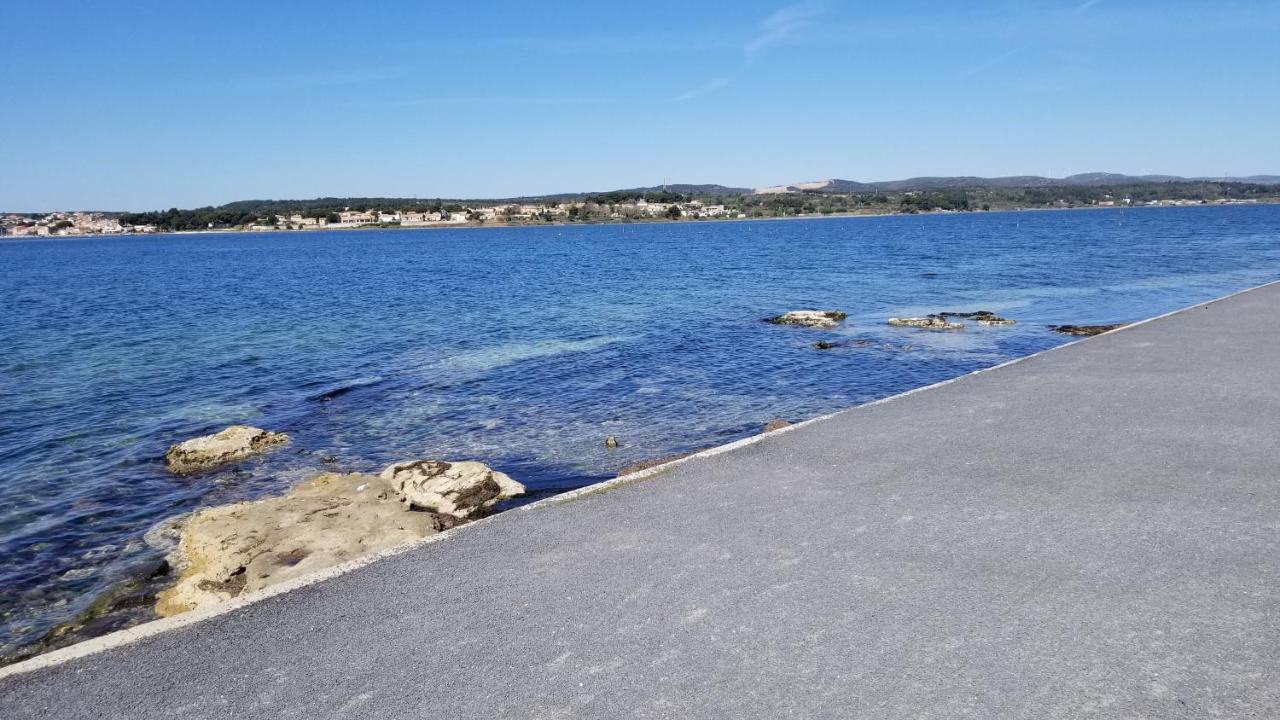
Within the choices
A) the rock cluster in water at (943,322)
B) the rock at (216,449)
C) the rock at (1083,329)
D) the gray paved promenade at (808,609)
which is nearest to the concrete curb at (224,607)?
the gray paved promenade at (808,609)

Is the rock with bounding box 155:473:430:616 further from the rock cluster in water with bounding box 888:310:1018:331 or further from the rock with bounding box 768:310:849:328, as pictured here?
the rock cluster in water with bounding box 888:310:1018:331

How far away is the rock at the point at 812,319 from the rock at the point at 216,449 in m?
19.6

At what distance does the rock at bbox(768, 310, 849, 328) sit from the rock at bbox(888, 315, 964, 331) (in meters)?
2.08

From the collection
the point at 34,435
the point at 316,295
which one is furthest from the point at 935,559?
the point at 316,295

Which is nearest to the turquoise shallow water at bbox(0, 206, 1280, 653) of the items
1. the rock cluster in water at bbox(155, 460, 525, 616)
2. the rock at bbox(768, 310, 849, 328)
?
the rock at bbox(768, 310, 849, 328)

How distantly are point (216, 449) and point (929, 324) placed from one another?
22.3 meters

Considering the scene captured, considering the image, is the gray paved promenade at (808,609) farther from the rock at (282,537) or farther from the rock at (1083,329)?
the rock at (1083,329)

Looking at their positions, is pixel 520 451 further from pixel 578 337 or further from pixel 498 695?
pixel 578 337

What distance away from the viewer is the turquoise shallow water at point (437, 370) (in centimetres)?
1252

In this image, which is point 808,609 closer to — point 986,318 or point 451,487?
point 451,487

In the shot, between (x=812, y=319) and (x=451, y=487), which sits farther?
(x=812, y=319)

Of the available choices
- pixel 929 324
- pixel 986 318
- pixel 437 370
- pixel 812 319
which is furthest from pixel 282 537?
pixel 986 318

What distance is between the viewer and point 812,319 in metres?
29.3

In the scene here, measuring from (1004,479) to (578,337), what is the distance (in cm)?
2125
